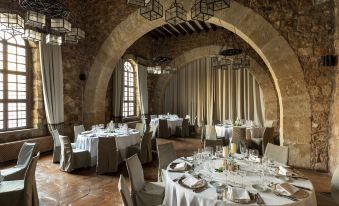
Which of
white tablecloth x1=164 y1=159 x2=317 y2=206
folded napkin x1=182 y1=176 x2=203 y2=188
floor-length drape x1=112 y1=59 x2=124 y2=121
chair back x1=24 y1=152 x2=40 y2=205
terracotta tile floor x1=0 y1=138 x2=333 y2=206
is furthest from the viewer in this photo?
floor-length drape x1=112 y1=59 x2=124 y2=121

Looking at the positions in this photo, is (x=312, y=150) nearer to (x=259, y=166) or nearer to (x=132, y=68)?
(x=259, y=166)

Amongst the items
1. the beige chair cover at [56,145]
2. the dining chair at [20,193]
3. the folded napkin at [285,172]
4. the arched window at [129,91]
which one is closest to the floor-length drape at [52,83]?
the beige chair cover at [56,145]

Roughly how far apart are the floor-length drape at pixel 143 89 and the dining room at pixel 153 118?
0.20 ft

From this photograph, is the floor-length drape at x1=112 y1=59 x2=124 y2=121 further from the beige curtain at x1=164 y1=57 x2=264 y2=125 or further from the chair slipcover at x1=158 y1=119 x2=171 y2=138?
the beige curtain at x1=164 y1=57 x2=264 y2=125

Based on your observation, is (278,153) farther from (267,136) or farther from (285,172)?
(267,136)

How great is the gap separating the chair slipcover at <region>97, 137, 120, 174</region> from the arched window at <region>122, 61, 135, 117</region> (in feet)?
15.9

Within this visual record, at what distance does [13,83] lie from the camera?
5664 millimetres

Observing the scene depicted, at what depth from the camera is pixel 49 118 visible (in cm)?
604

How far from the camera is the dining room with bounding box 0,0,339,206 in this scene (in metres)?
2.50

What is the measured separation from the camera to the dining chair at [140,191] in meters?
2.47

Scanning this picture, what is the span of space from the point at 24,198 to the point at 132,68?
25.8 ft

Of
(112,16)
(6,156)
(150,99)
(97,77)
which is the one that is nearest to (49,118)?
(6,156)

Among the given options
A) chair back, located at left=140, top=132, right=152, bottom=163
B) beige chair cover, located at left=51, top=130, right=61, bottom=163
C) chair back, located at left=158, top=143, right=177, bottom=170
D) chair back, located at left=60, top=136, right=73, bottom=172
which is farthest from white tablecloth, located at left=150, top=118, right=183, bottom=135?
chair back, located at left=158, top=143, right=177, bottom=170

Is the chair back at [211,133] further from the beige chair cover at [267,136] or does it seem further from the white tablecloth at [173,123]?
the white tablecloth at [173,123]
